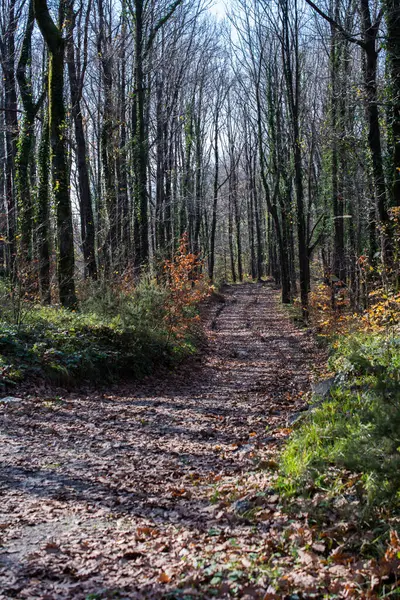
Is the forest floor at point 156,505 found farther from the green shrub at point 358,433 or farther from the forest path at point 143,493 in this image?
the green shrub at point 358,433

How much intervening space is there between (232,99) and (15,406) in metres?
37.5

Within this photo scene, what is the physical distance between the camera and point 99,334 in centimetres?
1027

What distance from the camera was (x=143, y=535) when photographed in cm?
388

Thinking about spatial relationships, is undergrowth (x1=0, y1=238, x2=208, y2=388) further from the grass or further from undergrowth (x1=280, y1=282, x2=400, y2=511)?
undergrowth (x1=280, y1=282, x2=400, y2=511)

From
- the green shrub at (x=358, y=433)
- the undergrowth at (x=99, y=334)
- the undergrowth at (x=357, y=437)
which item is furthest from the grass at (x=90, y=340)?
the green shrub at (x=358, y=433)

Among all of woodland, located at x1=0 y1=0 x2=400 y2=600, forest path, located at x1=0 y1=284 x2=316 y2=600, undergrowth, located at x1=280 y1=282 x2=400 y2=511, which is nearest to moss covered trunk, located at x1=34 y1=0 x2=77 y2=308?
woodland, located at x1=0 y1=0 x2=400 y2=600

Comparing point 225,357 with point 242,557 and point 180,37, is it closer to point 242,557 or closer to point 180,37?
point 242,557

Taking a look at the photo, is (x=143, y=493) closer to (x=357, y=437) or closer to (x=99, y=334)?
(x=357, y=437)

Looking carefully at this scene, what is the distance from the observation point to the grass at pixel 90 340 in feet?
28.5

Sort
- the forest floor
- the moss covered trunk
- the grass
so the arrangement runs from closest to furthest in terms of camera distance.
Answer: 1. the forest floor
2. the grass
3. the moss covered trunk

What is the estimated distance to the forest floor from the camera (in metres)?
3.19

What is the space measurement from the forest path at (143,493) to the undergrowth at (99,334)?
73 cm

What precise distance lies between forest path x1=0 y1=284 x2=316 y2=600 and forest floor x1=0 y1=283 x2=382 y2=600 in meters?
0.01

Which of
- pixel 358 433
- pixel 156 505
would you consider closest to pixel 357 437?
pixel 358 433
